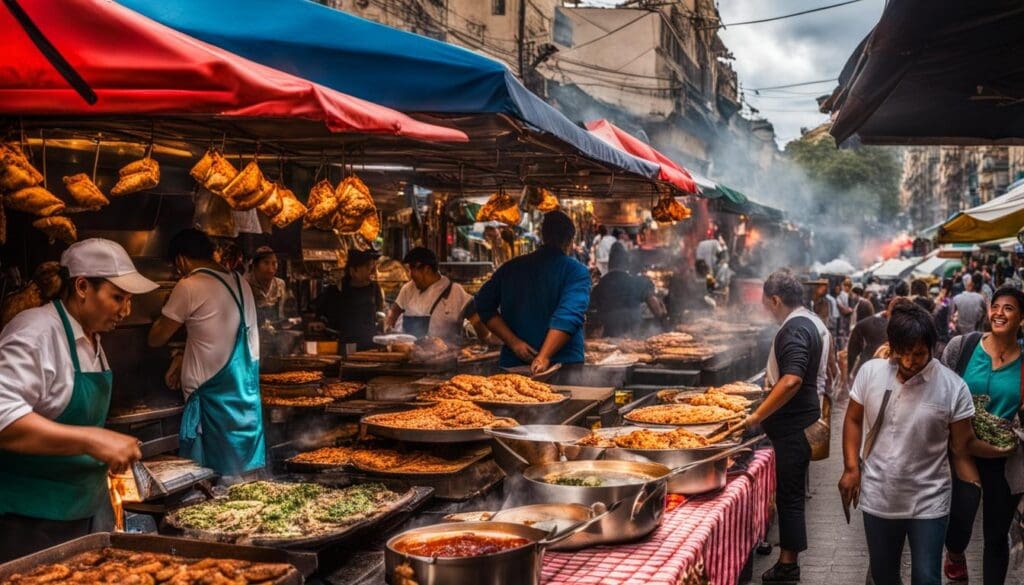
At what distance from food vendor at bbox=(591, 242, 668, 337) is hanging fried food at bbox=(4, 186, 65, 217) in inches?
373

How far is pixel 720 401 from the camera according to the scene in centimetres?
639

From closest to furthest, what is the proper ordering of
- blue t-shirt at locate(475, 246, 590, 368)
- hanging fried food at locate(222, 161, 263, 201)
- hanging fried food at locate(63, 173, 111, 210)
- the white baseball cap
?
the white baseball cap → hanging fried food at locate(63, 173, 111, 210) → hanging fried food at locate(222, 161, 263, 201) → blue t-shirt at locate(475, 246, 590, 368)

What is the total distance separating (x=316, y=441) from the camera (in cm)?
566

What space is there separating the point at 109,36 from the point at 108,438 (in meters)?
1.61

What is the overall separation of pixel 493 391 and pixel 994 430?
327 centimetres

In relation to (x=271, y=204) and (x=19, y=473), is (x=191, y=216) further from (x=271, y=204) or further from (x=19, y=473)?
(x=19, y=473)

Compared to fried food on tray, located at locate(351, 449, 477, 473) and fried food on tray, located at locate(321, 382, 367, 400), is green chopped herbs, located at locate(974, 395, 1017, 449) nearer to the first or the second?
fried food on tray, located at locate(351, 449, 477, 473)

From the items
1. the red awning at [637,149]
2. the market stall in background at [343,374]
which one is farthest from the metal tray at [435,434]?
the red awning at [637,149]

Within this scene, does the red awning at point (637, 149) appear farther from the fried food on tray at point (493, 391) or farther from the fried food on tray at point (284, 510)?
the fried food on tray at point (284, 510)

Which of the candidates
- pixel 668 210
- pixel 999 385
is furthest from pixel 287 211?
pixel 668 210

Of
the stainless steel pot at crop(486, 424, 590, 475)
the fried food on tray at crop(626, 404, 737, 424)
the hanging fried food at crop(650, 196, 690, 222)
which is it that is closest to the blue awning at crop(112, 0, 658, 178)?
the stainless steel pot at crop(486, 424, 590, 475)

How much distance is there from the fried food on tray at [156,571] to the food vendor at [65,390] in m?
0.64

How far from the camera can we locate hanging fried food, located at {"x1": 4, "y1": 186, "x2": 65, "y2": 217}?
14.2 feet

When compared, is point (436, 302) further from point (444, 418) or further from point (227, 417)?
point (444, 418)
